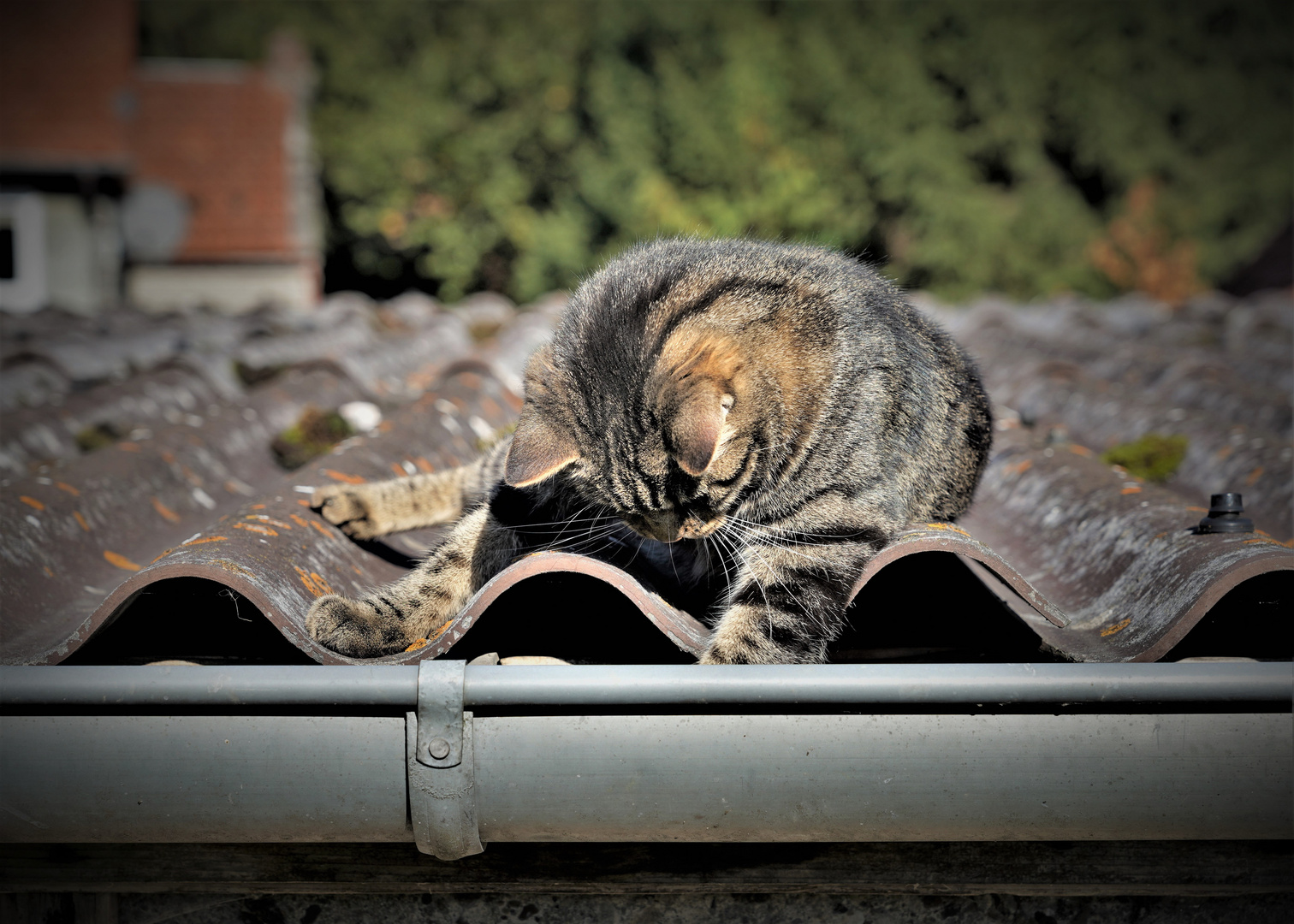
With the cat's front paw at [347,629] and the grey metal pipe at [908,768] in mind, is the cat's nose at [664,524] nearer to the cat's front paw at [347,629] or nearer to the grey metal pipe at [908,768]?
the cat's front paw at [347,629]

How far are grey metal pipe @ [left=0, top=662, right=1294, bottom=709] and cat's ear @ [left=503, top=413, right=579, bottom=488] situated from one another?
64cm

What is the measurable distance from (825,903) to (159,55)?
23.6 meters

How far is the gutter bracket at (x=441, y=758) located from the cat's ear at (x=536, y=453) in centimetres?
63

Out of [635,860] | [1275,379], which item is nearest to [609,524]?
[635,860]

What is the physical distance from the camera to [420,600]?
7.14 feet

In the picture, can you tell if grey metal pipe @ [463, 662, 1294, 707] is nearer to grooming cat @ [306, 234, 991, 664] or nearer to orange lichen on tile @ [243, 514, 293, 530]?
grooming cat @ [306, 234, 991, 664]

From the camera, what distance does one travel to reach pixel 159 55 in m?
20.7

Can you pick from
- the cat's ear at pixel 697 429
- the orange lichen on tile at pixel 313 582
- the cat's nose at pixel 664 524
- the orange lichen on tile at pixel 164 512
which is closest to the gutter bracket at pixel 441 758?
the orange lichen on tile at pixel 313 582

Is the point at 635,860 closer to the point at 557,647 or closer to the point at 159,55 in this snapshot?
the point at 557,647

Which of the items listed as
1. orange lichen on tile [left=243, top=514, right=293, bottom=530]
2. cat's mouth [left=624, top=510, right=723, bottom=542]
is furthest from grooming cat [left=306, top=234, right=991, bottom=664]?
orange lichen on tile [left=243, top=514, right=293, bottom=530]

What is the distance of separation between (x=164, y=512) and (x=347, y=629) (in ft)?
3.49

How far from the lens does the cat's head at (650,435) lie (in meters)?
2.15

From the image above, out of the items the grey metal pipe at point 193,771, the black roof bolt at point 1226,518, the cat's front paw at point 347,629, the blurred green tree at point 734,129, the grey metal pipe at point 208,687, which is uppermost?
the blurred green tree at point 734,129

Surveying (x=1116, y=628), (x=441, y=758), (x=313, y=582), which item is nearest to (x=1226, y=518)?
(x=1116, y=628)
